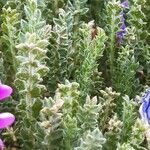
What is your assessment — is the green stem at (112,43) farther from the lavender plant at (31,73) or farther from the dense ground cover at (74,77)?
the lavender plant at (31,73)

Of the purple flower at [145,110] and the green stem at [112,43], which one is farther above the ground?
the green stem at [112,43]

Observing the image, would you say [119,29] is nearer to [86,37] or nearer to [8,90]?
[86,37]

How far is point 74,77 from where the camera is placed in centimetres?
153

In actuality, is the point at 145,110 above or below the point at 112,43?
below

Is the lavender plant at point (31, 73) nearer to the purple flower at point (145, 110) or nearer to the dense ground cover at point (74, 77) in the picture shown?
the dense ground cover at point (74, 77)

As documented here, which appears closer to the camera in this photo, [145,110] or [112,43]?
[145,110]

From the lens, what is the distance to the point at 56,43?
57.9 inches

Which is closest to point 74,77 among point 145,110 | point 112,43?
point 112,43

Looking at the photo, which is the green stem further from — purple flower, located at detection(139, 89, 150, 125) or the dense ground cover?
purple flower, located at detection(139, 89, 150, 125)

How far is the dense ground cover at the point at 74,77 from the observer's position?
3.98ft

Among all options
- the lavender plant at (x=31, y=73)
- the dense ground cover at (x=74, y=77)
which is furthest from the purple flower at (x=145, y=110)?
the lavender plant at (x=31, y=73)

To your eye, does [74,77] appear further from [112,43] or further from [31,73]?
[31,73]

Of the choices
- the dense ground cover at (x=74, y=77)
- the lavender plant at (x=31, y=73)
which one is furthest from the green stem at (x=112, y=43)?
the lavender plant at (x=31, y=73)

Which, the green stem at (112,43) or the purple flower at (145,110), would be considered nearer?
the purple flower at (145,110)
